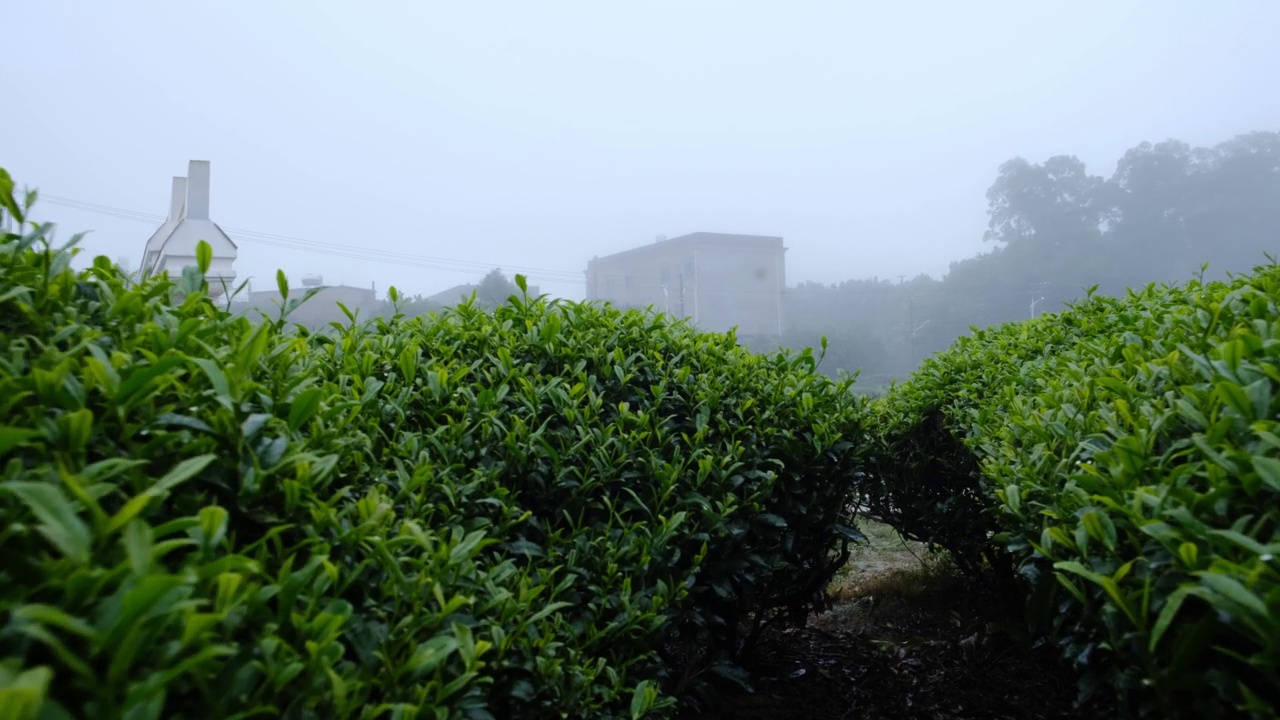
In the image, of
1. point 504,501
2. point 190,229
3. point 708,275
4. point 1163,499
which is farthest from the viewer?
point 708,275

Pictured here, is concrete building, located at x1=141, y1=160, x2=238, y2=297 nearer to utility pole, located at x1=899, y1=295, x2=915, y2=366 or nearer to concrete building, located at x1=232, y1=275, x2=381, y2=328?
concrete building, located at x1=232, y1=275, x2=381, y2=328

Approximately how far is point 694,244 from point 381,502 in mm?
4940

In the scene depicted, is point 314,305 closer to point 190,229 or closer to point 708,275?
point 190,229

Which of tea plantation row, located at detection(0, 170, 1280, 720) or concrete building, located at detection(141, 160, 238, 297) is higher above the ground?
concrete building, located at detection(141, 160, 238, 297)

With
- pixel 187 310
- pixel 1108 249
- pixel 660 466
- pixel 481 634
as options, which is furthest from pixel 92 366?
pixel 1108 249

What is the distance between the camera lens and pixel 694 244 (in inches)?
232

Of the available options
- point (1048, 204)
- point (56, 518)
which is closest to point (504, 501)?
point (56, 518)

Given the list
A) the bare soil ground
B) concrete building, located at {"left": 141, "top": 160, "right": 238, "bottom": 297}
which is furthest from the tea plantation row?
concrete building, located at {"left": 141, "top": 160, "right": 238, "bottom": 297}

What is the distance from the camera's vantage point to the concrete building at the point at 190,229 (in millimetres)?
3445

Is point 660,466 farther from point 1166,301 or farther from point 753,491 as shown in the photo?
point 1166,301

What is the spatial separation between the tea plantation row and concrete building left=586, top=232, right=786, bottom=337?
115 inches

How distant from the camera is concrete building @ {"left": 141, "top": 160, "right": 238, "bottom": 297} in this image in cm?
345

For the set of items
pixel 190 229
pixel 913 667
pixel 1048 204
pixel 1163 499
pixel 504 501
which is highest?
pixel 1048 204

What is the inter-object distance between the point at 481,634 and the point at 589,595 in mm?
343
